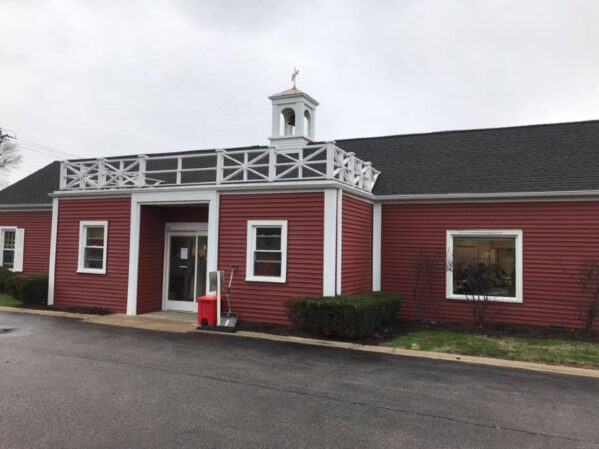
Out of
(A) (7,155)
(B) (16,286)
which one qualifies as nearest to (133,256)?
(B) (16,286)

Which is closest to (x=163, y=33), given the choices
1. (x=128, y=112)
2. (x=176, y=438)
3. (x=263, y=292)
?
(x=263, y=292)

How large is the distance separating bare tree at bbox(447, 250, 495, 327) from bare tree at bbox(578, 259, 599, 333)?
1.99 meters

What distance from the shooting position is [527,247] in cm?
1134

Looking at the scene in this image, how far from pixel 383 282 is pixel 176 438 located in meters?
9.06

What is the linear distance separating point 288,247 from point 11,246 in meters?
14.1

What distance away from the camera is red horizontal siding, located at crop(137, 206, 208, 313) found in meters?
12.8

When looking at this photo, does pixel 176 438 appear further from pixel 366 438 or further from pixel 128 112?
pixel 128 112

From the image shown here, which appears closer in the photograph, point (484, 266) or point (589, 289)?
point (589, 289)

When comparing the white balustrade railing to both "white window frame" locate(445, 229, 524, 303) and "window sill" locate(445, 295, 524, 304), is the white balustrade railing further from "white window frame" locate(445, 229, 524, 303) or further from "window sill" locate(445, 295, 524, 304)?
"window sill" locate(445, 295, 524, 304)

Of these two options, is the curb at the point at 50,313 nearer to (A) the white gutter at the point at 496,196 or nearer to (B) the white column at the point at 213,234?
(B) the white column at the point at 213,234

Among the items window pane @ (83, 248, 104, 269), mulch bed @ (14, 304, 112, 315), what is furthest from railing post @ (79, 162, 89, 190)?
mulch bed @ (14, 304, 112, 315)

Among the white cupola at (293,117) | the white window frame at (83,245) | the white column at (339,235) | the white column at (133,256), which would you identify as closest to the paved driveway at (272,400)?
the white column at (339,235)

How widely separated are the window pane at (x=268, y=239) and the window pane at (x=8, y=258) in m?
13.0

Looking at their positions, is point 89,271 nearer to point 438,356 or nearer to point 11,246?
point 11,246
